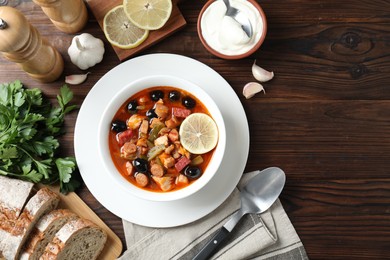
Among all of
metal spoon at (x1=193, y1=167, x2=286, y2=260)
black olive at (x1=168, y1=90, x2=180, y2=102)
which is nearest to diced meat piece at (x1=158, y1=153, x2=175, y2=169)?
black olive at (x1=168, y1=90, x2=180, y2=102)

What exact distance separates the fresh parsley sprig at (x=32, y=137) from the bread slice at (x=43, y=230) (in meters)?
0.14

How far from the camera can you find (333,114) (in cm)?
299

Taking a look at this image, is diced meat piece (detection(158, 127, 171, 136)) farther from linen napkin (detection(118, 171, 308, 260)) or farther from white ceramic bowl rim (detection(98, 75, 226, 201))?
linen napkin (detection(118, 171, 308, 260))

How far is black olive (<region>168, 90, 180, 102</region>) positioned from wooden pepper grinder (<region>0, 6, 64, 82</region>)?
2.24 ft

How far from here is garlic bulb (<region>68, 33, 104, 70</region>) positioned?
2.88 meters

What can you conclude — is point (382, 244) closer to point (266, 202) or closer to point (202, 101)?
point (266, 202)

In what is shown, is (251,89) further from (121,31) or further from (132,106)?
(121,31)

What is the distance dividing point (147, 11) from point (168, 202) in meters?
1.09

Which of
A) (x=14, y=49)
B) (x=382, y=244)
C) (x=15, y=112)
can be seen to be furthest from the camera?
(x=382, y=244)

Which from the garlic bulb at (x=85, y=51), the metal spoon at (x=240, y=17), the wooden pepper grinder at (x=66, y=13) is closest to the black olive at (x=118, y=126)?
the garlic bulb at (x=85, y=51)

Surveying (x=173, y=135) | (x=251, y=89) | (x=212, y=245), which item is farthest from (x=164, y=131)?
(x=212, y=245)

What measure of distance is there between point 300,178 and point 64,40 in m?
1.63

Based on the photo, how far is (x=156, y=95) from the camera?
2.77 meters

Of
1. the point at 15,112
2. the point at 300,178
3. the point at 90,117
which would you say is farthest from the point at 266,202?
the point at 15,112
